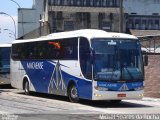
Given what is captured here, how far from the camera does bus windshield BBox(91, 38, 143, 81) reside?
21.0 metres

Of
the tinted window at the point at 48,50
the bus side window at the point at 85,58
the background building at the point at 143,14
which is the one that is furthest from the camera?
the background building at the point at 143,14

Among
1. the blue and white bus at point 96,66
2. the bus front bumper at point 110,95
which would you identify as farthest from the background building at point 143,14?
the bus front bumper at point 110,95

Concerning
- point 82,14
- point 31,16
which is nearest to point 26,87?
point 82,14

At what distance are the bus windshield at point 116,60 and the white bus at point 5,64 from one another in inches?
572

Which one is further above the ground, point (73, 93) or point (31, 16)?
point (73, 93)

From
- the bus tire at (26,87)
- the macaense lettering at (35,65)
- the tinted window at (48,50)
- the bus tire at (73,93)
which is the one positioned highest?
the tinted window at (48,50)

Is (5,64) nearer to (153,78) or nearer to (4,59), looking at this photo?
(4,59)

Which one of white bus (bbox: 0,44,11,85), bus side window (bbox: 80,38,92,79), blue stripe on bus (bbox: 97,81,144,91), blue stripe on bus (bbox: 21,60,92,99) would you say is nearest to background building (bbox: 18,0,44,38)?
white bus (bbox: 0,44,11,85)

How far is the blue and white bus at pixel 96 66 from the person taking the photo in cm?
2102

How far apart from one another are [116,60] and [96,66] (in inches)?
35.9

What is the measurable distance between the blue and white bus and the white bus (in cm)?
1008

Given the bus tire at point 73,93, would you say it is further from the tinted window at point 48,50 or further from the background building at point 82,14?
the background building at point 82,14

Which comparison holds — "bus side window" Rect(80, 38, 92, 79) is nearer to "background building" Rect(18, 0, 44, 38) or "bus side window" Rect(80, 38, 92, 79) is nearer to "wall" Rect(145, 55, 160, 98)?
"wall" Rect(145, 55, 160, 98)

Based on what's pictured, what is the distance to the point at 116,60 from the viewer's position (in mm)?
21297
